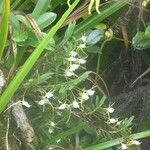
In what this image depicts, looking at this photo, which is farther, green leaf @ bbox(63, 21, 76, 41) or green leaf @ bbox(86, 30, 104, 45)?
green leaf @ bbox(86, 30, 104, 45)

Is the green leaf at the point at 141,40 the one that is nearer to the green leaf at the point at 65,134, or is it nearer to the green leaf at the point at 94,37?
the green leaf at the point at 94,37

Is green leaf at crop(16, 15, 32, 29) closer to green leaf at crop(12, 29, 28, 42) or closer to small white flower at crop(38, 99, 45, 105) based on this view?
green leaf at crop(12, 29, 28, 42)

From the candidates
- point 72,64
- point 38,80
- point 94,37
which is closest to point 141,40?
point 94,37

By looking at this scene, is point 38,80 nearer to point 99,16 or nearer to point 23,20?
point 23,20

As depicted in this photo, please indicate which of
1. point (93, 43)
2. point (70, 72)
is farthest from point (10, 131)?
point (93, 43)

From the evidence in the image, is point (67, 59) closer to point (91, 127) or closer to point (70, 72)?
point (70, 72)

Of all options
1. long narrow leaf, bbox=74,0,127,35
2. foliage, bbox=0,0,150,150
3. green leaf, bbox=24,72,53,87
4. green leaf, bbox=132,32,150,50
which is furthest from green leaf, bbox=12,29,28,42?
green leaf, bbox=132,32,150,50

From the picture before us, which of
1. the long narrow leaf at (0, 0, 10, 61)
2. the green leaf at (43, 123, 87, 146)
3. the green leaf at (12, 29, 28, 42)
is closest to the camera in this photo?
the long narrow leaf at (0, 0, 10, 61)

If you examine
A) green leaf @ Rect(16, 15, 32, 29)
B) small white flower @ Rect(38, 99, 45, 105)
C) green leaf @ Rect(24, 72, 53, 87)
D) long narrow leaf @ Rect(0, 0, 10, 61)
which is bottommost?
small white flower @ Rect(38, 99, 45, 105)
